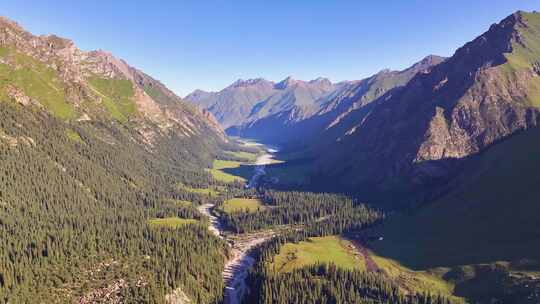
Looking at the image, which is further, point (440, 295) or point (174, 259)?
point (174, 259)

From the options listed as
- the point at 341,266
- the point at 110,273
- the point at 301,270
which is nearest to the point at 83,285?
the point at 110,273

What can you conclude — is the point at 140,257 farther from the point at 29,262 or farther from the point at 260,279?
the point at 260,279

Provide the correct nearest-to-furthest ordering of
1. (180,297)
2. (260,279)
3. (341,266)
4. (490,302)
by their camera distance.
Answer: (490,302), (180,297), (260,279), (341,266)

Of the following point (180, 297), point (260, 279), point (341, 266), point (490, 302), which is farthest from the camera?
point (341, 266)

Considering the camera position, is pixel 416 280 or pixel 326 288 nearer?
pixel 326 288

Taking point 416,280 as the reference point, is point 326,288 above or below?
above

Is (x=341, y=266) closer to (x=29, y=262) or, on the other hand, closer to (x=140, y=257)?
(x=140, y=257)

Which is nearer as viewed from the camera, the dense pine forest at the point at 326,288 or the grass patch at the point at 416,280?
the dense pine forest at the point at 326,288

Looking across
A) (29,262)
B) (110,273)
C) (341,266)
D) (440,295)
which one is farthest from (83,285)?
(440,295)

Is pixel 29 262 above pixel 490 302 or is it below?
above

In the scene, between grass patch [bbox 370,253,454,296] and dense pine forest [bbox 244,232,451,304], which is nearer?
dense pine forest [bbox 244,232,451,304]
